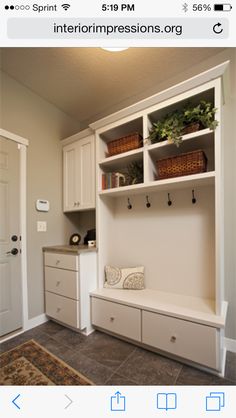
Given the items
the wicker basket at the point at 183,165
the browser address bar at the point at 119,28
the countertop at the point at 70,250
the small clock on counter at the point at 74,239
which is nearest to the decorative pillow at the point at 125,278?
the countertop at the point at 70,250

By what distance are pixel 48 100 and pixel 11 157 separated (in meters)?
0.91

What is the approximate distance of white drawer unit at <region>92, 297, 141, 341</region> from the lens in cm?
159

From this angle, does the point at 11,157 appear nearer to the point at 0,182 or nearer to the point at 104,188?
the point at 0,182

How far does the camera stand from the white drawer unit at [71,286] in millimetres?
1791

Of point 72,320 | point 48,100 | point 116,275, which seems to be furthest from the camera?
point 48,100

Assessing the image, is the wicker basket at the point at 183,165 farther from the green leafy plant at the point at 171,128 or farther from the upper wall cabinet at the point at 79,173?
the upper wall cabinet at the point at 79,173

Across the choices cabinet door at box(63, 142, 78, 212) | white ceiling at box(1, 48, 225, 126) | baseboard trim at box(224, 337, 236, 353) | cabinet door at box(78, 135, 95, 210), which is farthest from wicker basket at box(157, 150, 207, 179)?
baseboard trim at box(224, 337, 236, 353)

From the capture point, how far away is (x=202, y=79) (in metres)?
1.39

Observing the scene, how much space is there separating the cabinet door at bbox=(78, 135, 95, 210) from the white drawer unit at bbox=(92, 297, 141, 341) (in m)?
0.99

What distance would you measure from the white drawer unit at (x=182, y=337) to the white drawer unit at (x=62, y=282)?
0.68 meters

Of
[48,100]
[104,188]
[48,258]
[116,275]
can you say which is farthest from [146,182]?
[48,100]

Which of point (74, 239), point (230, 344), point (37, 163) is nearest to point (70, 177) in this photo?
point (37, 163)

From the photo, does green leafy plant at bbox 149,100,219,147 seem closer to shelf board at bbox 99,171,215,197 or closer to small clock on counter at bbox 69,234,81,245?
shelf board at bbox 99,171,215,197

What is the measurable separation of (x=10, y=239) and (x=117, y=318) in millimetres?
1237
